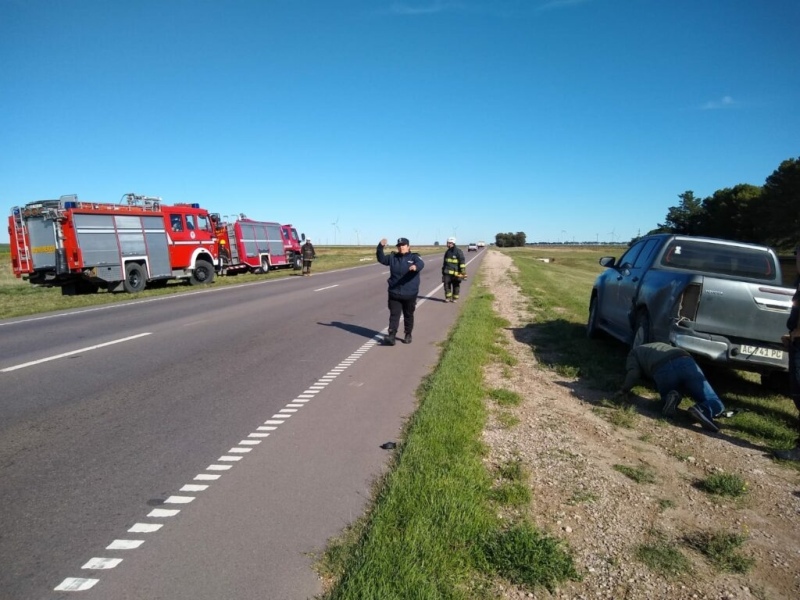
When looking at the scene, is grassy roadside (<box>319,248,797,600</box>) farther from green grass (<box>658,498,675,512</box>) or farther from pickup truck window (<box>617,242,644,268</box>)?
pickup truck window (<box>617,242,644,268</box>)

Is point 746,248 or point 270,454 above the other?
point 746,248

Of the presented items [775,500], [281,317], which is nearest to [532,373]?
[775,500]

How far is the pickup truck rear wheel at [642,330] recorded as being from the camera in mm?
6410

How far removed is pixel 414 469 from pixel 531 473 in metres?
0.90

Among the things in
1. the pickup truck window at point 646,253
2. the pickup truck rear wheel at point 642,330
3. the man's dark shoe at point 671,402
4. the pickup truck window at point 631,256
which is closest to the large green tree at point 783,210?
the pickup truck window at point 631,256

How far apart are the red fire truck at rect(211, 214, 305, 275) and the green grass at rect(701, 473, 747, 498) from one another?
25589 millimetres

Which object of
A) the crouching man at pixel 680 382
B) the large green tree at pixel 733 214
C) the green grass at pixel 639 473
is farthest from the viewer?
the large green tree at pixel 733 214

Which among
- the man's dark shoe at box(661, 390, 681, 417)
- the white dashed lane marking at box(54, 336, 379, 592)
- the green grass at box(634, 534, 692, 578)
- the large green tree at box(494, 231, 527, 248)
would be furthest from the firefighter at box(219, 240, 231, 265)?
the large green tree at box(494, 231, 527, 248)

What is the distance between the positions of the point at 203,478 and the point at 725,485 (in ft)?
12.5

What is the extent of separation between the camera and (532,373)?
7.24 m

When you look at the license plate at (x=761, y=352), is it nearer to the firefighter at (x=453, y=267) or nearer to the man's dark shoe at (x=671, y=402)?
the man's dark shoe at (x=671, y=402)

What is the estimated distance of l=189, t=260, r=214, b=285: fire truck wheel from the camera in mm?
23508

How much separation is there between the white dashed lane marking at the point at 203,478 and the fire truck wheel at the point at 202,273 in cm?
1848

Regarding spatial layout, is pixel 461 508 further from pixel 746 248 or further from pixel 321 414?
pixel 746 248
